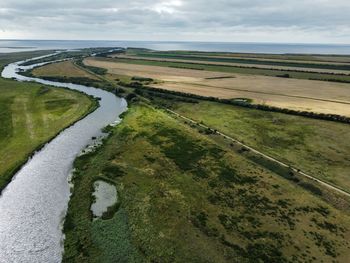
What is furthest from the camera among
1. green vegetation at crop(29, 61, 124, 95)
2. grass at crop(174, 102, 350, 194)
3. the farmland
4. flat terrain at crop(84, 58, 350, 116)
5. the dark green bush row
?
green vegetation at crop(29, 61, 124, 95)

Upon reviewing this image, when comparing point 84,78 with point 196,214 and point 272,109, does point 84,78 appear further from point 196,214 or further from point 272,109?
point 196,214

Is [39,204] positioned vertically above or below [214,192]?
below

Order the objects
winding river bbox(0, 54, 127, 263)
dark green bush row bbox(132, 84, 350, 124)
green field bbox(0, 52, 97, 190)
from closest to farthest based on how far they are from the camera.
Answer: winding river bbox(0, 54, 127, 263) < green field bbox(0, 52, 97, 190) < dark green bush row bbox(132, 84, 350, 124)

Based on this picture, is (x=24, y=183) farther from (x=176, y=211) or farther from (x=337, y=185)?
(x=337, y=185)

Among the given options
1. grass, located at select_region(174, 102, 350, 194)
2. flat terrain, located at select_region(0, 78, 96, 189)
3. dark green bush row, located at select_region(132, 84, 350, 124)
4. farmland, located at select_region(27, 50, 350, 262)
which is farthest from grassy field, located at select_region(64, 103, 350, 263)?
dark green bush row, located at select_region(132, 84, 350, 124)

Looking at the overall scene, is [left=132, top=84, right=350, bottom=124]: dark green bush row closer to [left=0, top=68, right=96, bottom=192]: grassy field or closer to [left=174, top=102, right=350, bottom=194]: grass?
[left=174, top=102, right=350, bottom=194]: grass

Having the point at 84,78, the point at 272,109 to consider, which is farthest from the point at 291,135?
the point at 84,78

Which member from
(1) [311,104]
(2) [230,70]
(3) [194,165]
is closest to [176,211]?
(3) [194,165]

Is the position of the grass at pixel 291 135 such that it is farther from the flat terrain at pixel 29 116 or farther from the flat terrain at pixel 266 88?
the flat terrain at pixel 29 116
